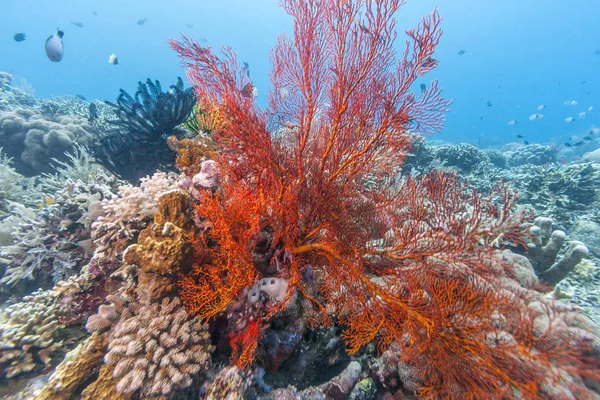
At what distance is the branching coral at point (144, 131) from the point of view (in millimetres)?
6195

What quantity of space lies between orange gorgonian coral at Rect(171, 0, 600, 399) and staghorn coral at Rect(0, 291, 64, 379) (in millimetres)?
2084

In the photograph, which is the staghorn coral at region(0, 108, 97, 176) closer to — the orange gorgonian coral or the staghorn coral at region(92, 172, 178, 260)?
the staghorn coral at region(92, 172, 178, 260)

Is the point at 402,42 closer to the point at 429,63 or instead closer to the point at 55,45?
the point at 55,45

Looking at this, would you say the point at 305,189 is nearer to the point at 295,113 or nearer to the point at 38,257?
the point at 295,113

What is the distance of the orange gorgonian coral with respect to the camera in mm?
2723

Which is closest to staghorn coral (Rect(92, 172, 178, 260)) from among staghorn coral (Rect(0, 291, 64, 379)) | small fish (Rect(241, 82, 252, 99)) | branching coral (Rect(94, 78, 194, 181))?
staghorn coral (Rect(0, 291, 64, 379))

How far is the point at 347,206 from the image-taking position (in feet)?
10.7

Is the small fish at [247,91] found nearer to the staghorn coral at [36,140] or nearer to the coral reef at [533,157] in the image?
the staghorn coral at [36,140]

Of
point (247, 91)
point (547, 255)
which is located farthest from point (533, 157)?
point (247, 91)

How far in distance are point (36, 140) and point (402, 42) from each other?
161 metres

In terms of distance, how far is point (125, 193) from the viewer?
407cm

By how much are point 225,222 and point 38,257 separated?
438cm

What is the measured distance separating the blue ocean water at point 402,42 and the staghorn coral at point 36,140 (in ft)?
400

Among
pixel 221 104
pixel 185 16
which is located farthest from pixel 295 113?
pixel 185 16
